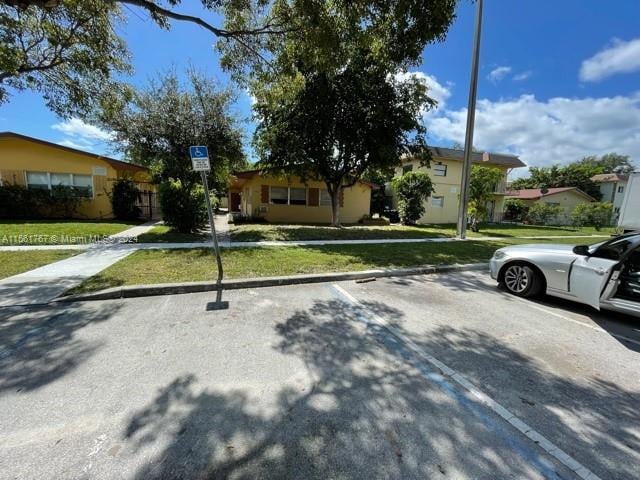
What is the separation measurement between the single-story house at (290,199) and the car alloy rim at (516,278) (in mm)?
13383

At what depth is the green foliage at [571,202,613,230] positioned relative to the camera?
26.7m

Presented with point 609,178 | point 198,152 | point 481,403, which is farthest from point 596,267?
point 609,178

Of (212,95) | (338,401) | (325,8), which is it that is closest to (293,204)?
(212,95)

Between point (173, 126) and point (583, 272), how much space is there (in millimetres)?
12189

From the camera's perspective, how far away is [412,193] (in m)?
20.1

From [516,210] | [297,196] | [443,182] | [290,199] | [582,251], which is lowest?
[582,251]

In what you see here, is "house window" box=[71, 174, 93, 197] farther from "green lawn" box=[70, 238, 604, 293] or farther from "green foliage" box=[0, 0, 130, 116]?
"green lawn" box=[70, 238, 604, 293]

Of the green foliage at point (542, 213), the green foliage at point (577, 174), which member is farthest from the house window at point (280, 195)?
the green foliage at point (577, 174)

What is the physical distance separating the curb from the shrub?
686 cm

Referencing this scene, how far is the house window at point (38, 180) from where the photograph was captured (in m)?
15.6

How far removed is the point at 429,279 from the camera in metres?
6.79

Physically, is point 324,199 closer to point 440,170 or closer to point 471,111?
point 471,111

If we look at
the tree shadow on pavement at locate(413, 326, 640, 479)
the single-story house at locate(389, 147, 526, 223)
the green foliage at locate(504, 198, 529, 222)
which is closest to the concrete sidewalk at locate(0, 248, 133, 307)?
the tree shadow on pavement at locate(413, 326, 640, 479)

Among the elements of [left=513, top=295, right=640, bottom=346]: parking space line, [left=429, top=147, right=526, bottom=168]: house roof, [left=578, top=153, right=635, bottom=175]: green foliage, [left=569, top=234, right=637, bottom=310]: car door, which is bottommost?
[left=513, top=295, right=640, bottom=346]: parking space line
